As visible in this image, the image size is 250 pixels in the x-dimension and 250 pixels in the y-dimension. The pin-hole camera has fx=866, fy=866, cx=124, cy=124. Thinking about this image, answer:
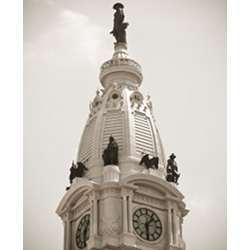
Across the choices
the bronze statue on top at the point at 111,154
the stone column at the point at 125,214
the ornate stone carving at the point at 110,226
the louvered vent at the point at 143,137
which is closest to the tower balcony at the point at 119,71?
the louvered vent at the point at 143,137

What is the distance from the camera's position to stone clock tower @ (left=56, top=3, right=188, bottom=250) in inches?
1480

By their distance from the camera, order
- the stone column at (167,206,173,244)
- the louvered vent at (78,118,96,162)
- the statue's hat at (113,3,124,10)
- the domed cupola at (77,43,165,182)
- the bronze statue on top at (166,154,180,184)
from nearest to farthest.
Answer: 1. the statue's hat at (113,3,124,10)
2. the stone column at (167,206,173,244)
3. the bronze statue on top at (166,154,180,184)
4. the domed cupola at (77,43,165,182)
5. the louvered vent at (78,118,96,162)

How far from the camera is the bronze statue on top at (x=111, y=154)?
39281 millimetres

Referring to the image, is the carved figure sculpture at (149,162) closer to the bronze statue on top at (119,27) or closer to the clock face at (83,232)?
the clock face at (83,232)

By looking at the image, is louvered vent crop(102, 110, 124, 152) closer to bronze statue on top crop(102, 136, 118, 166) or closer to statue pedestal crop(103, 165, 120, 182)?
bronze statue on top crop(102, 136, 118, 166)

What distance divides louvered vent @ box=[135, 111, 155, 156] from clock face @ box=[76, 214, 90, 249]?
158 inches

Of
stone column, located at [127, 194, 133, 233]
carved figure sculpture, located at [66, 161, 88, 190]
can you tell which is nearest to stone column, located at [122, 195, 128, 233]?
stone column, located at [127, 194, 133, 233]

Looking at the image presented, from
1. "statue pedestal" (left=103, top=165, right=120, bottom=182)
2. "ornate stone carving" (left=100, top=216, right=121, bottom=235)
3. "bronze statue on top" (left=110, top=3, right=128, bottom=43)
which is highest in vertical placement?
"bronze statue on top" (left=110, top=3, right=128, bottom=43)
